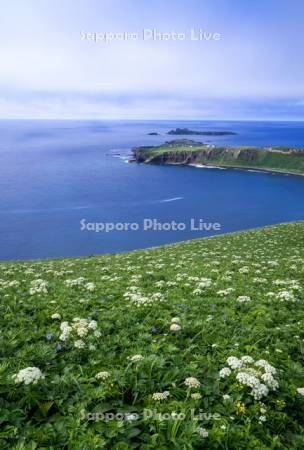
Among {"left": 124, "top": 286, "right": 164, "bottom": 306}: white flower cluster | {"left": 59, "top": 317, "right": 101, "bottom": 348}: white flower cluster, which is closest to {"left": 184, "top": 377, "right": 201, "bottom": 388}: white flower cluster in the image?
{"left": 59, "top": 317, "right": 101, "bottom": 348}: white flower cluster

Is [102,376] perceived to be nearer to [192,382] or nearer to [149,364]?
[149,364]

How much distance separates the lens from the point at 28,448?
4875 mm

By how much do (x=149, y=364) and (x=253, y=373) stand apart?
2060 mm

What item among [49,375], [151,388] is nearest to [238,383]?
[151,388]

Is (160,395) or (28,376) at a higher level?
(28,376)

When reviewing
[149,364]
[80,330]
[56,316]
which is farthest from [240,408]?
[56,316]

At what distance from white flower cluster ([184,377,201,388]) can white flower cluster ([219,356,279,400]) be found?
0.59m

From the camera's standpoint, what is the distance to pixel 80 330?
27.3ft

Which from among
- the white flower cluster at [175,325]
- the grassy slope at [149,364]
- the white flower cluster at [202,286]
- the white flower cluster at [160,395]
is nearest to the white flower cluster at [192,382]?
the grassy slope at [149,364]

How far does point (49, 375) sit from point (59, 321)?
2856mm

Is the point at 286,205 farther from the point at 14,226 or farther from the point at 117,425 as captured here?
the point at 117,425

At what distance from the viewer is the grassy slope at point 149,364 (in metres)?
5.37

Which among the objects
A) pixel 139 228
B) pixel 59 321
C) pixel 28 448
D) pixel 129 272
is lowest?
pixel 139 228

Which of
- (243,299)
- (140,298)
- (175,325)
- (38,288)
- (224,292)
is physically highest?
(175,325)
